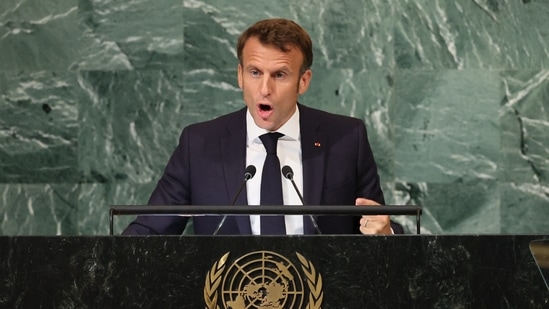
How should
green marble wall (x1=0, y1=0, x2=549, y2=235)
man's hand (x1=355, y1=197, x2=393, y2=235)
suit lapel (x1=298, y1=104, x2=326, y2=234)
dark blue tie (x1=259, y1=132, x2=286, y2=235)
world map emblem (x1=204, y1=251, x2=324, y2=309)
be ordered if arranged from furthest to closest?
green marble wall (x1=0, y1=0, x2=549, y2=235), suit lapel (x1=298, y1=104, x2=326, y2=234), dark blue tie (x1=259, y1=132, x2=286, y2=235), man's hand (x1=355, y1=197, x2=393, y2=235), world map emblem (x1=204, y1=251, x2=324, y2=309)

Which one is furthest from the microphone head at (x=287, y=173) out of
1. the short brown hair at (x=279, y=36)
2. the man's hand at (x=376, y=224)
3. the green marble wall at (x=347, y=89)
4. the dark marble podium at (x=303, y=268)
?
the green marble wall at (x=347, y=89)

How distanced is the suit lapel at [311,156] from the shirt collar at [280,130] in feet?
0.09

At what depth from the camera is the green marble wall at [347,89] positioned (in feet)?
19.8

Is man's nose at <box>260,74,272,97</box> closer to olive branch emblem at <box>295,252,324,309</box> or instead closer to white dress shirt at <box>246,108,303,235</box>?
white dress shirt at <box>246,108,303,235</box>

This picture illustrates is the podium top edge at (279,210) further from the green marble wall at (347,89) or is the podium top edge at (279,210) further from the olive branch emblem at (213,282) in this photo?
the green marble wall at (347,89)

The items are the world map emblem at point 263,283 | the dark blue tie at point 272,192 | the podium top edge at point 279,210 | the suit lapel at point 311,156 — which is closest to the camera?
the world map emblem at point 263,283

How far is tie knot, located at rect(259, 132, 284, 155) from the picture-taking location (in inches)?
170

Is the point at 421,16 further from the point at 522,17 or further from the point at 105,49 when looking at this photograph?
the point at 105,49

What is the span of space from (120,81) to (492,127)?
6.73 ft

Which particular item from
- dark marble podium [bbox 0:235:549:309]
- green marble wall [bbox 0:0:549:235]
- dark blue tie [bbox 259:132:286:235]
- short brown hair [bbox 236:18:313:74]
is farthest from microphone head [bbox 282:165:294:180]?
green marble wall [bbox 0:0:549:235]

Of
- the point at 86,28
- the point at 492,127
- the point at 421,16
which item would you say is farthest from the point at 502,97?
the point at 86,28

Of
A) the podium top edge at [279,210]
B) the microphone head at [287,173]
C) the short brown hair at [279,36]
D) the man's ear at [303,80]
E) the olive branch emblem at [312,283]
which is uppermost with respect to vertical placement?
the short brown hair at [279,36]

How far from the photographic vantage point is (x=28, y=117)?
20.0 feet

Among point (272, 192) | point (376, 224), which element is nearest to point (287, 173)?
point (376, 224)
